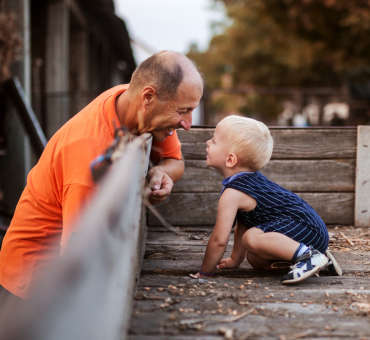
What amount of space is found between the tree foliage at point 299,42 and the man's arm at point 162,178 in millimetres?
962

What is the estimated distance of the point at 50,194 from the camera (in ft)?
6.48

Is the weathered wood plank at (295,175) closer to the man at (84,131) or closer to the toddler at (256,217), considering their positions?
the toddler at (256,217)

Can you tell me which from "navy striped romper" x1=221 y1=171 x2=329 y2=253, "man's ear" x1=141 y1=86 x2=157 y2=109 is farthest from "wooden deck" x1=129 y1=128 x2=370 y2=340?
"man's ear" x1=141 y1=86 x2=157 y2=109

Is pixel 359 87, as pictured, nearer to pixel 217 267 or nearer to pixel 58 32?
pixel 58 32

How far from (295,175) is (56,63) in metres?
6.05

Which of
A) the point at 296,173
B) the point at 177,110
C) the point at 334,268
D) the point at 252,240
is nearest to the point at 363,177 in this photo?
the point at 296,173

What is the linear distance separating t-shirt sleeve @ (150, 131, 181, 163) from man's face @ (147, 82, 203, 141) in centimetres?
37

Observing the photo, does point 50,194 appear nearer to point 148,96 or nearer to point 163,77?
point 148,96

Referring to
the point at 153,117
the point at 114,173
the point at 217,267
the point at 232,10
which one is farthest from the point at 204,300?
the point at 232,10

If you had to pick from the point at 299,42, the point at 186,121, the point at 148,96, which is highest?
the point at 299,42

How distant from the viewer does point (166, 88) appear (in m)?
2.01

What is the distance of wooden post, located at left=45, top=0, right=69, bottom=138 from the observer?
23.8 ft

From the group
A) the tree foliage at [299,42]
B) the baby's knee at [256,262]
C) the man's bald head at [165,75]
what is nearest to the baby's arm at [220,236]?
the baby's knee at [256,262]

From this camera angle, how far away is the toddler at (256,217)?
1.98 metres
